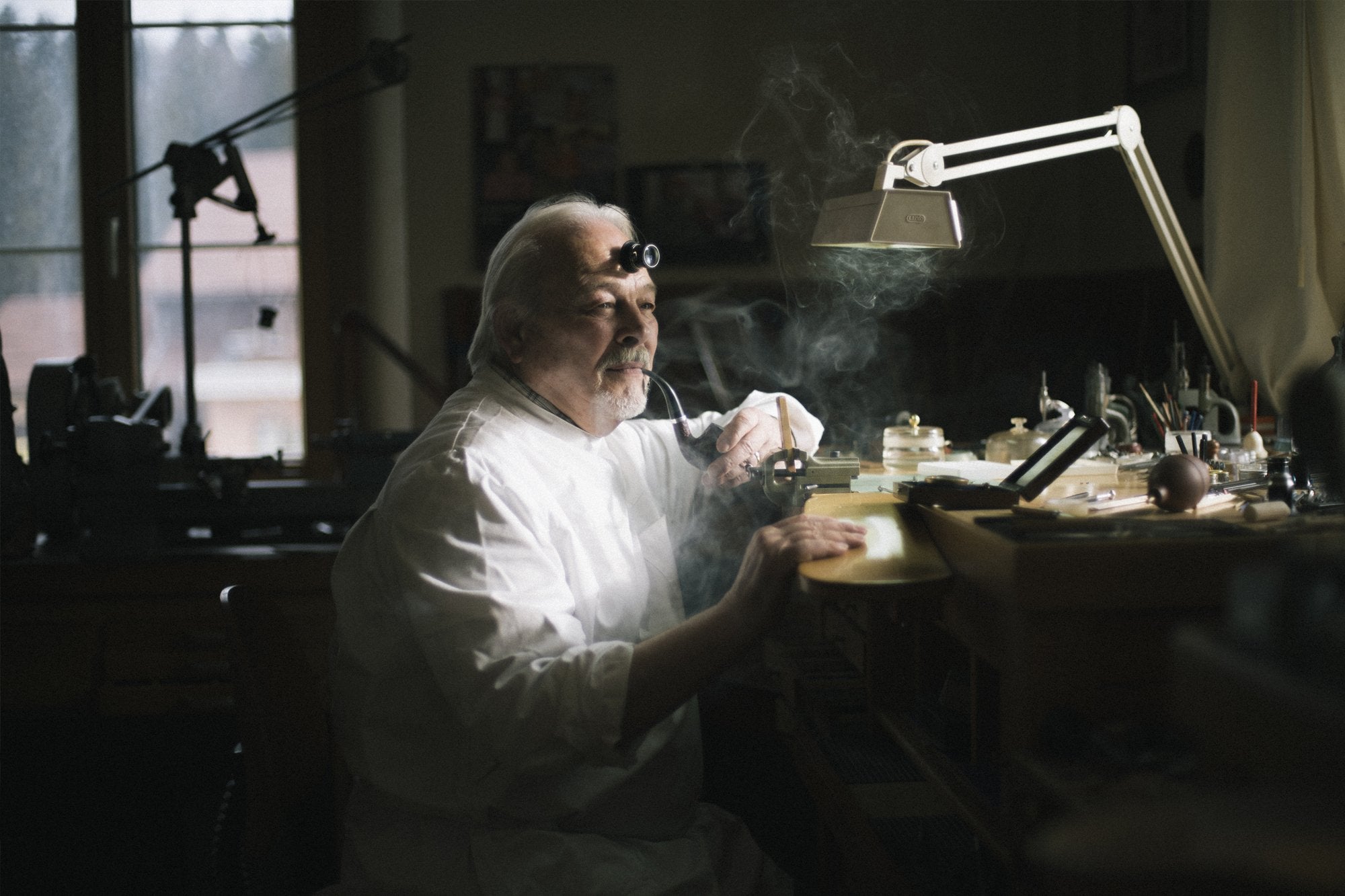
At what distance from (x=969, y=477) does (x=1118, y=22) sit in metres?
2.85

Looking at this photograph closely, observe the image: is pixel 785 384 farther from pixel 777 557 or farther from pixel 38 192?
pixel 38 192

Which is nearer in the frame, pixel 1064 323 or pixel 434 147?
pixel 1064 323

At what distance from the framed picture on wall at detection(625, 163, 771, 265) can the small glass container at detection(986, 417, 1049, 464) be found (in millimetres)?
2505

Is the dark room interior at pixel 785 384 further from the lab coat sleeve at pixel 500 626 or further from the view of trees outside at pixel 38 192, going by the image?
the lab coat sleeve at pixel 500 626

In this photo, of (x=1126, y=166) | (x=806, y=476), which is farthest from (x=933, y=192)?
(x=806, y=476)

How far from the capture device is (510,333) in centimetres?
150

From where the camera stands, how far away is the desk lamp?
4.96ft

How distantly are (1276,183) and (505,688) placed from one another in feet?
6.76

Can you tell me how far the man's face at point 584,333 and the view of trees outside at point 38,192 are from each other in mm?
3344

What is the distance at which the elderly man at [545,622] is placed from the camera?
104cm

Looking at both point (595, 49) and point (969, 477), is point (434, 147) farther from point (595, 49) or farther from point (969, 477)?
point (969, 477)

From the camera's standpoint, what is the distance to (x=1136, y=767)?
721mm

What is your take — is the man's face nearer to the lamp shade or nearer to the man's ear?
the man's ear

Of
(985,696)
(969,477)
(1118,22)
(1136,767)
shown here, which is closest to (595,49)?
(1118,22)
